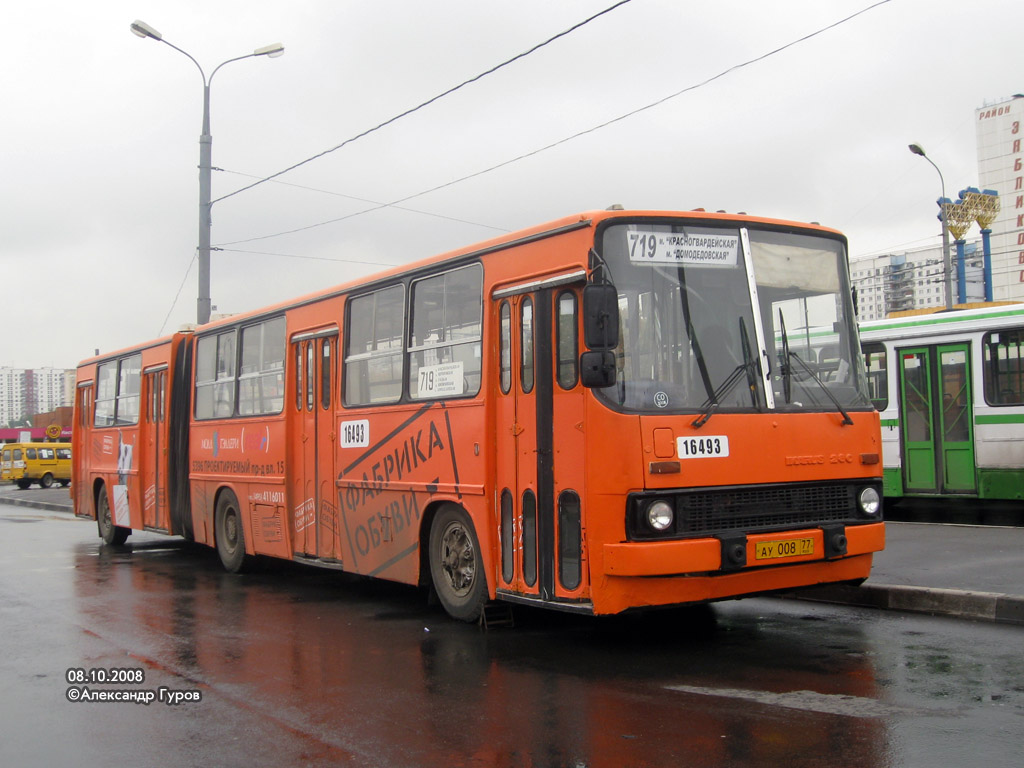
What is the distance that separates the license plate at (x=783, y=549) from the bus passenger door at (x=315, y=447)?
17.1 feet

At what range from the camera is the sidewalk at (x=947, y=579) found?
8.62m

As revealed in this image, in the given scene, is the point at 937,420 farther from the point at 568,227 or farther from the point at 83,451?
the point at 83,451

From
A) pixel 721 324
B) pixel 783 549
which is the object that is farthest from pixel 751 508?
pixel 721 324

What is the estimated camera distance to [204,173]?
22.0 metres

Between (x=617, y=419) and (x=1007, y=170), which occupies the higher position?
(x=1007, y=170)

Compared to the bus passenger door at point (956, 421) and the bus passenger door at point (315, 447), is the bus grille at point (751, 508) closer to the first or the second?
the bus passenger door at point (315, 447)

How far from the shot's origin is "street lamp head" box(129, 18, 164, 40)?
21.7 metres

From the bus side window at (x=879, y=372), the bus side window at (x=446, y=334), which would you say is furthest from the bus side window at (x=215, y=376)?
the bus side window at (x=879, y=372)

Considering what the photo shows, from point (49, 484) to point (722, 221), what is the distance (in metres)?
48.6

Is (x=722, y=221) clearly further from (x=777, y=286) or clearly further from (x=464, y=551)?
(x=464, y=551)

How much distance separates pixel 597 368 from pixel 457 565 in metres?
2.84

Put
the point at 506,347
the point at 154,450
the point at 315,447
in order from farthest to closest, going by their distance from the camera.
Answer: the point at 154,450 → the point at 315,447 → the point at 506,347

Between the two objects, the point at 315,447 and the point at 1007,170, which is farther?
the point at 1007,170

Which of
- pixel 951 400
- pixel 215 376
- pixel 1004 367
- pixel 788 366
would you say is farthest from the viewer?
pixel 951 400
